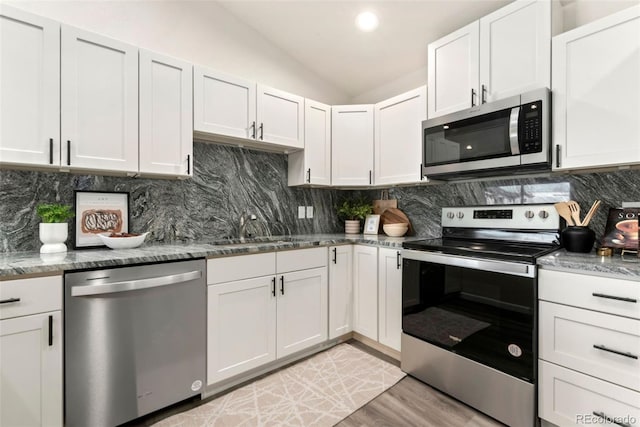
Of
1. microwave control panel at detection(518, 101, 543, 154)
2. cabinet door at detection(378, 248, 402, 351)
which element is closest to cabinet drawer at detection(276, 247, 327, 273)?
cabinet door at detection(378, 248, 402, 351)

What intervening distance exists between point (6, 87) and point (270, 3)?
189cm

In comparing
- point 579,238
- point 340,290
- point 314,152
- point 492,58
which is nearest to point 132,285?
point 340,290

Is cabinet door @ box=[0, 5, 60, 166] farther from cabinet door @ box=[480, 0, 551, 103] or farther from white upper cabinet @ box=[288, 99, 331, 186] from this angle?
cabinet door @ box=[480, 0, 551, 103]

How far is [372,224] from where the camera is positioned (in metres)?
3.09

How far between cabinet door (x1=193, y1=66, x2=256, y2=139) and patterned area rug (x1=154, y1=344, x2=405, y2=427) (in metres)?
1.86

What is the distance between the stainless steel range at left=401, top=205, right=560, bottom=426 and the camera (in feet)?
5.18

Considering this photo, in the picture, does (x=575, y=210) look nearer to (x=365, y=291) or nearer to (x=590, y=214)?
(x=590, y=214)

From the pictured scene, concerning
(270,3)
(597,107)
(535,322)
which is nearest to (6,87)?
(270,3)

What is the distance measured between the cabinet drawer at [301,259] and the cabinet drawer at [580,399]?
152 centimetres

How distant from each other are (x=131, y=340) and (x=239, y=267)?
70 cm

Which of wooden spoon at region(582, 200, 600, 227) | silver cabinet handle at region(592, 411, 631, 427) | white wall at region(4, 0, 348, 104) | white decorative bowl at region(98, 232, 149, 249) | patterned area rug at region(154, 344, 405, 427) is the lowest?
patterned area rug at region(154, 344, 405, 427)

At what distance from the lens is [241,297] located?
201 cm

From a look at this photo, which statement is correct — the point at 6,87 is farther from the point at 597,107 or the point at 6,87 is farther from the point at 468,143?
the point at 597,107

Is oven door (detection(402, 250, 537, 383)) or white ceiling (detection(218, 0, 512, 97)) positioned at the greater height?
white ceiling (detection(218, 0, 512, 97))
